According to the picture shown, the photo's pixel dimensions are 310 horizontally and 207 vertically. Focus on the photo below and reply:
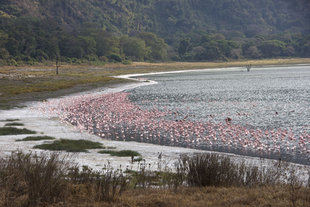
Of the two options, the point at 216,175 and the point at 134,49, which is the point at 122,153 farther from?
the point at 134,49

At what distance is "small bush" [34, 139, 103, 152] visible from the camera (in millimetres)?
16547

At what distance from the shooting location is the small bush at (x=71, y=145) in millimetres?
16547

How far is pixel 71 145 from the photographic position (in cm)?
1727

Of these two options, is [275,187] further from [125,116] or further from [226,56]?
[226,56]

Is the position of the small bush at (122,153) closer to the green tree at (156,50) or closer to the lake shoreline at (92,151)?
the lake shoreline at (92,151)

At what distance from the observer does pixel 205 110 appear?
32.5 m

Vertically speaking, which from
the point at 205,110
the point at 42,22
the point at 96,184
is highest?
the point at 42,22

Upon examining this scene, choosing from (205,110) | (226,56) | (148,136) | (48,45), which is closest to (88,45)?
(48,45)

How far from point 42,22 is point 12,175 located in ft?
523

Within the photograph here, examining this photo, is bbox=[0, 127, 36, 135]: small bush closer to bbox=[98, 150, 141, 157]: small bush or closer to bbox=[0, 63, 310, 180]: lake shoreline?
bbox=[0, 63, 310, 180]: lake shoreline

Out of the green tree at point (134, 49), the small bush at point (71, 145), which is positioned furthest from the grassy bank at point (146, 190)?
the green tree at point (134, 49)

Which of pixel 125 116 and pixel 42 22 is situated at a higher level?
pixel 42 22

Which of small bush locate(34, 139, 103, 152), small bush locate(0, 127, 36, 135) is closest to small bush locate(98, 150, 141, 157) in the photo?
small bush locate(34, 139, 103, 152)

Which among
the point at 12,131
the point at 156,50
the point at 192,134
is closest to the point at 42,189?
the point at 192,134
